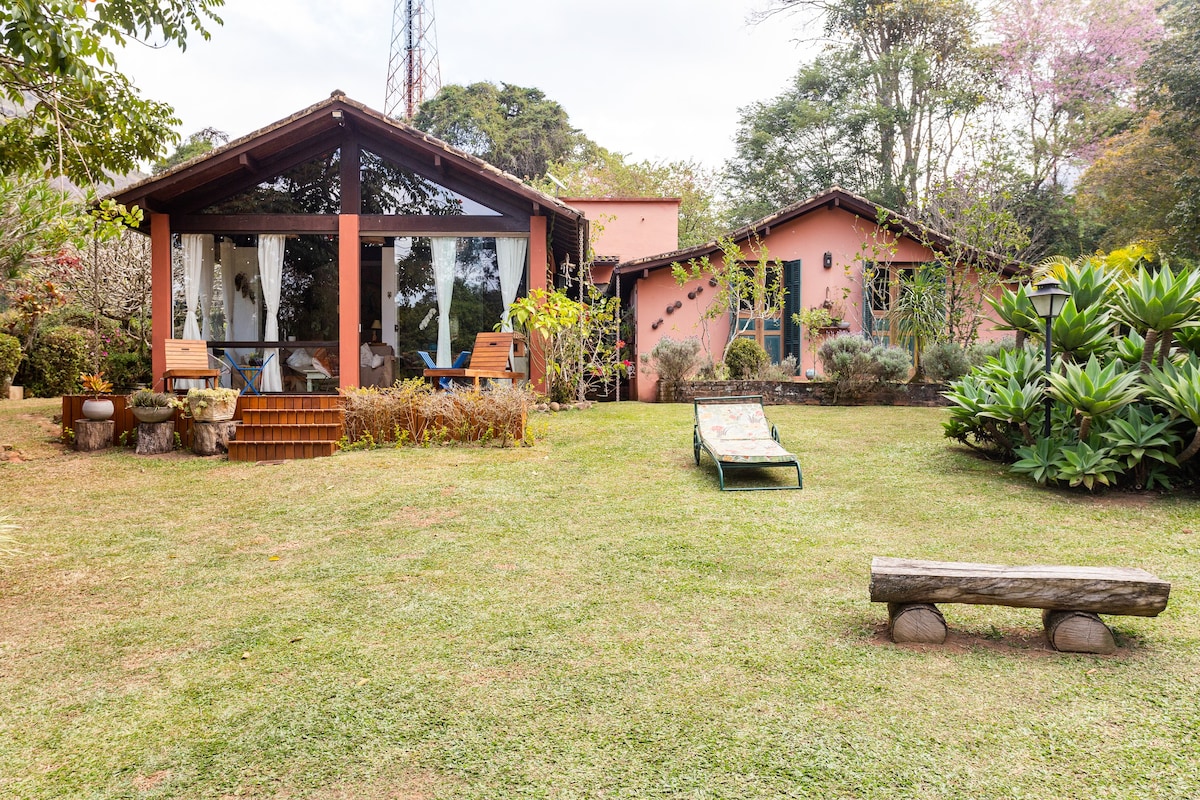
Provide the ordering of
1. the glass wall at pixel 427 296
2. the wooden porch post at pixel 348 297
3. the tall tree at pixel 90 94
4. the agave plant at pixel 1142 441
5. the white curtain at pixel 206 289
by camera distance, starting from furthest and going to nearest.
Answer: the glass wall at pixel 427 296
the white curtain at pixel 206 289
the wooden porch post at pixel 348 297
the agave plant at pixel 1142 441
the tall tree at pixel 90 94

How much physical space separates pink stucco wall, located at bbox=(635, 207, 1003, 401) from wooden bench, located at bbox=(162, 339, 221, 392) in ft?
27.2

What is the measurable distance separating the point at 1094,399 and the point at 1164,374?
2.35 feet

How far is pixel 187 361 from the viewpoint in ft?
32.0

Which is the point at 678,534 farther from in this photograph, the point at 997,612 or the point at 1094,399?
the point at 1094,399

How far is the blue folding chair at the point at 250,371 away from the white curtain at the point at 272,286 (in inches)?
4.1

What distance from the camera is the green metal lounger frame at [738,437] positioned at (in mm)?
6672

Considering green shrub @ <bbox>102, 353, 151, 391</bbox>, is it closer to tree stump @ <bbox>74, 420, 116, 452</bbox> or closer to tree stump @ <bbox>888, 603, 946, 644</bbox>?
tree stump @ <bbox>74, 420, 116, 452</bbox>

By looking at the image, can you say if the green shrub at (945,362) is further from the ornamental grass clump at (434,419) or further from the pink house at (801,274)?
the ornamental grass clump at (434,419)

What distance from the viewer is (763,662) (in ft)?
10.3

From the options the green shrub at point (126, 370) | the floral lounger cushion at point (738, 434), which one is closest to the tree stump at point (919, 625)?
the floral lounger cushion at point (738, 434)

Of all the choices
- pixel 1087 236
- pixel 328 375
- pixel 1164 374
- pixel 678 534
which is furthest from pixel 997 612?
pixel 1087 236

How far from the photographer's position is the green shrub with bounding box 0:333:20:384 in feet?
41.2

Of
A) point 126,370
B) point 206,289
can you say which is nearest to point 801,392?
point 206,289

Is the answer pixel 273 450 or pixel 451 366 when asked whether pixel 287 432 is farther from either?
pixel 451 366
